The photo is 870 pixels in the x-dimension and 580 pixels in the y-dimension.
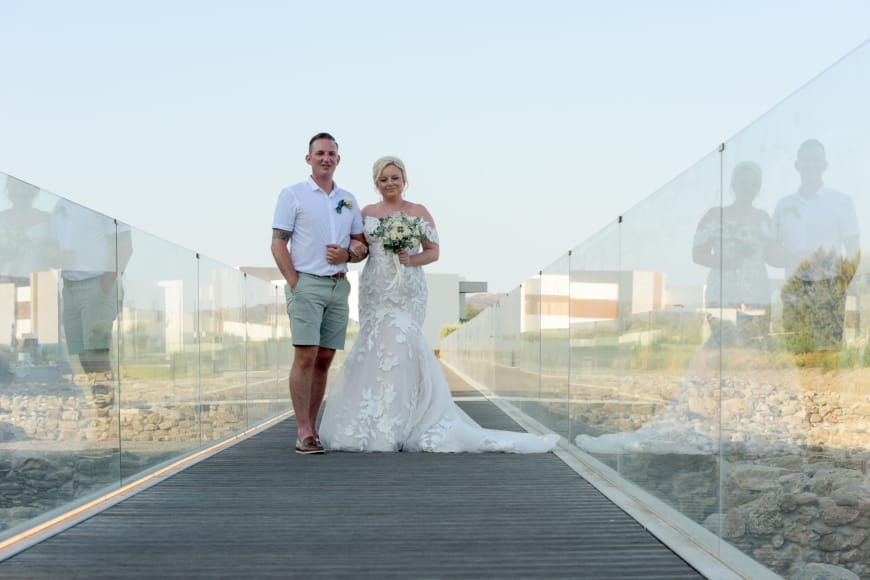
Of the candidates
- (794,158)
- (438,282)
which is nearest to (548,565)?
(794,158)

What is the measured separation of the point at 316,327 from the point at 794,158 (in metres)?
3.78

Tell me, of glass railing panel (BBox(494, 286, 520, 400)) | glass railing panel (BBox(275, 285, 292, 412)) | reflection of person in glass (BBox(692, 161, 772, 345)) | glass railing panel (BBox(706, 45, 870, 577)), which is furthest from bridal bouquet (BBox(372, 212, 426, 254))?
glass railing panel (BBox(706, 45, 870, 577))

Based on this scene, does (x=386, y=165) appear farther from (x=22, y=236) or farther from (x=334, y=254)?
(x=22, y=236)

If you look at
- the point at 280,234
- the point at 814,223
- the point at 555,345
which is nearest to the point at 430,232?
the point at 280,234

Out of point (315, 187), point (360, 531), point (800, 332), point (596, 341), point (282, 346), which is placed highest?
point (315, 187)

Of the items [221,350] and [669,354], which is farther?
[221,350]

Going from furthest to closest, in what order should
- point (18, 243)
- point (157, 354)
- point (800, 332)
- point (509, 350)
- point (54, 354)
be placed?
point (509, 350) < point (157, 354) < point (54, 354) < point (18, 243) < point (800, 332)

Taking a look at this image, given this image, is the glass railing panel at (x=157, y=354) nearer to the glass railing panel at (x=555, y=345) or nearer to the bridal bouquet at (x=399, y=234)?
the bridal bouquet at (x=399, y=234)

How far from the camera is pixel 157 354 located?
16.5ft

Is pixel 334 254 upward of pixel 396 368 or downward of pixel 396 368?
upward

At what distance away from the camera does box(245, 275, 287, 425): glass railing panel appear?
7796 millimetres

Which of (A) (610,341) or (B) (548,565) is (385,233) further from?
(B) (548,565)

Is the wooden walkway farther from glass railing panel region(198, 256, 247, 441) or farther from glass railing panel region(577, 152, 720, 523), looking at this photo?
glass railing panel region(198, 256, 247, 441)

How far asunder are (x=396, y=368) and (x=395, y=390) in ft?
0.50
